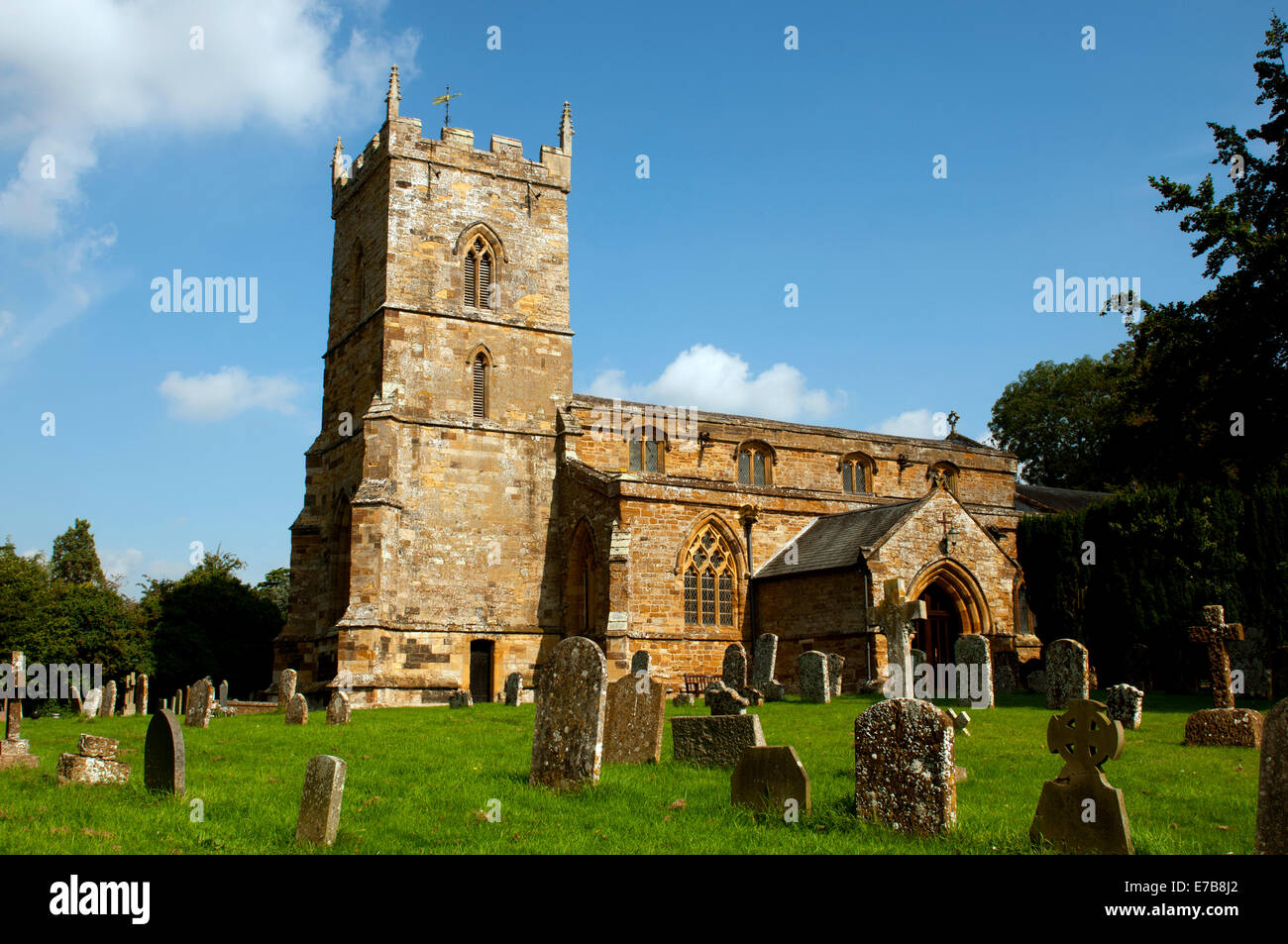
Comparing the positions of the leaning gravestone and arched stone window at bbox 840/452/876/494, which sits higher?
arched stone window at bbox 840/452/876/494

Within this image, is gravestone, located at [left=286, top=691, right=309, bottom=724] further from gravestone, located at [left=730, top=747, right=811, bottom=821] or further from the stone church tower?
gravestone, located at [left=730, top=747, right=811, bottom=821]

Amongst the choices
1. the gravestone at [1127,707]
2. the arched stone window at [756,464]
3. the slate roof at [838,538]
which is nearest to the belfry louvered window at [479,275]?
the arched stone window at [756,464]

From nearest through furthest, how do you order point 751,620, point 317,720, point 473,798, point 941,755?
1. point 941,755
2. point 473,798
3. point 317,720
4. point 751,620

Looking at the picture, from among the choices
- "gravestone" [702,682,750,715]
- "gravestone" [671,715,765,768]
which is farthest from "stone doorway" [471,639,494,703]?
"gravestone" [671,715,765,768]

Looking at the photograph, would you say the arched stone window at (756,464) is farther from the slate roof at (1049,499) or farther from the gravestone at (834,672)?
the gravestone at (834,672)

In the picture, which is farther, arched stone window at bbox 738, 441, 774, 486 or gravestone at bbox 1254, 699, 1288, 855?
arched stone window at bbox 738, 441, 774, 486

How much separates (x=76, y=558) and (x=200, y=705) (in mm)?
42155

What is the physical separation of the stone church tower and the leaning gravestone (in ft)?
33.5

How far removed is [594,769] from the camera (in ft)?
31.0

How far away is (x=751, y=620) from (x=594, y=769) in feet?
60.8

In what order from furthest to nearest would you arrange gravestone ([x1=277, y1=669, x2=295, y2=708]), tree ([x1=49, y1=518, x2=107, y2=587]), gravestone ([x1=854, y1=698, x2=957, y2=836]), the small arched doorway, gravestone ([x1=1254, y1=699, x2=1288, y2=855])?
tree ([x1=49, y1=518, x2=107, y2=587]), the small arched doorway, gravestone ([x1=277, y1=669, x2=295, y2=708]), gravestone ([x1=854, y1=698, x2=957, y2=836]), gravestone ([x1=1254, y1=699, x2=1288, y2=855])

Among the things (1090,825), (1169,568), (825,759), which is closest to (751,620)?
(1169,568)

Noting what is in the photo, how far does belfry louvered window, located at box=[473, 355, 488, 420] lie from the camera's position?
95.8 ft
